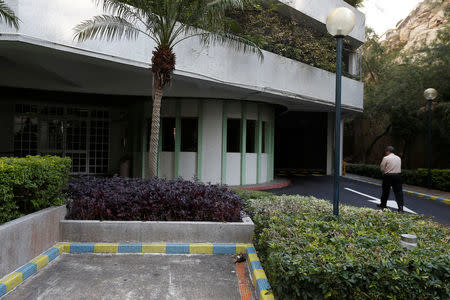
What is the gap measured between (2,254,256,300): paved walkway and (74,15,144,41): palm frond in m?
5.43

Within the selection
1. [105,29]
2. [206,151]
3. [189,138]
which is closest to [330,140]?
[206,151]

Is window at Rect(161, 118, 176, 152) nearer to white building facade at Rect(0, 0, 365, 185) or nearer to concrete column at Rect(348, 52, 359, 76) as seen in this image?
white building facade at Rect(0, 0, 365, 185)

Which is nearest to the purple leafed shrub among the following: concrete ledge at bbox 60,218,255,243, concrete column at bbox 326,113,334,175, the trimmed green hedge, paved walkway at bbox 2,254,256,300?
concrete ledge at bbox 60,218,255,243

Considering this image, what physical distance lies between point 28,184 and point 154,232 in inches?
75.5

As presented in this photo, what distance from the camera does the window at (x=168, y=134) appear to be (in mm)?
13575

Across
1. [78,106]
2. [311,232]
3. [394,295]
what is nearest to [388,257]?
[394,295]

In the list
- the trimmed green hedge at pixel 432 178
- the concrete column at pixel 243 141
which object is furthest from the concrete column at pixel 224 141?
the trimmed green hedge at pixel 432 178

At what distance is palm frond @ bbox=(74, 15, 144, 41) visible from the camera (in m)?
8.02

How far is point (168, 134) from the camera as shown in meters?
13.6

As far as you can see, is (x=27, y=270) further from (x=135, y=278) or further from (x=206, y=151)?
(x=206, y=151)

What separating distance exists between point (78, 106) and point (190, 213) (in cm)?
1326

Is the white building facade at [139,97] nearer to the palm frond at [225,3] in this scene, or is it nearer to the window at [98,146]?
the window at [98,146]

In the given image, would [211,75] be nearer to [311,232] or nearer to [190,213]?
[190,213]

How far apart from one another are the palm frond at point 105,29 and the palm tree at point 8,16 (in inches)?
48.7
